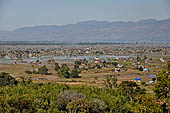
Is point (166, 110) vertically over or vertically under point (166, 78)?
under

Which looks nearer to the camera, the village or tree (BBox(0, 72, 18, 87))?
tree (BBox(0, 72, 18, 87))

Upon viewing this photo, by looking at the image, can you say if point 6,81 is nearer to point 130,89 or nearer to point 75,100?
point 130,89

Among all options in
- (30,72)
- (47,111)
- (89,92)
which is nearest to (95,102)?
(47,111)

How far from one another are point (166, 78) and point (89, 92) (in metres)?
15.7

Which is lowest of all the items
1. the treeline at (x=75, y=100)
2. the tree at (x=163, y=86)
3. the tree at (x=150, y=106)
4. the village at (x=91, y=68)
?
the village at (x=91, y=68)

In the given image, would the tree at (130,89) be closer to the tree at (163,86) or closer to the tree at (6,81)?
the tree at (6,81)

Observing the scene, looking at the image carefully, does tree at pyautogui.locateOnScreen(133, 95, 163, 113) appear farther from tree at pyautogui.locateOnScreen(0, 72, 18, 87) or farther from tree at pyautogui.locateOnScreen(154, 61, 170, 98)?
tree at pyautogui.locateOnScreen(0, 72, 18, 87)

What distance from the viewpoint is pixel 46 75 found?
50156 millimetres

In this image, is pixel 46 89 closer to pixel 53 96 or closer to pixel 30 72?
pixel 53 96

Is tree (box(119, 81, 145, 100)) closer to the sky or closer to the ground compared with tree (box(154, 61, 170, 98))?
closer to the ground

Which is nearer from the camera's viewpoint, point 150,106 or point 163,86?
point 150,106

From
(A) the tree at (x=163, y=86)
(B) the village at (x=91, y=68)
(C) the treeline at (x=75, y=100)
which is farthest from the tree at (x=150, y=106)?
(B) the village at (x=91, y=68)

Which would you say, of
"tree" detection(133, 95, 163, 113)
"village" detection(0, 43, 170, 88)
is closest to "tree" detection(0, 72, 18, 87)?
"village" detection(0, 43, 170, 88)

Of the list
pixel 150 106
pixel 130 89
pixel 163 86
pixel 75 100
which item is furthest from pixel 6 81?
pixel 150 106
